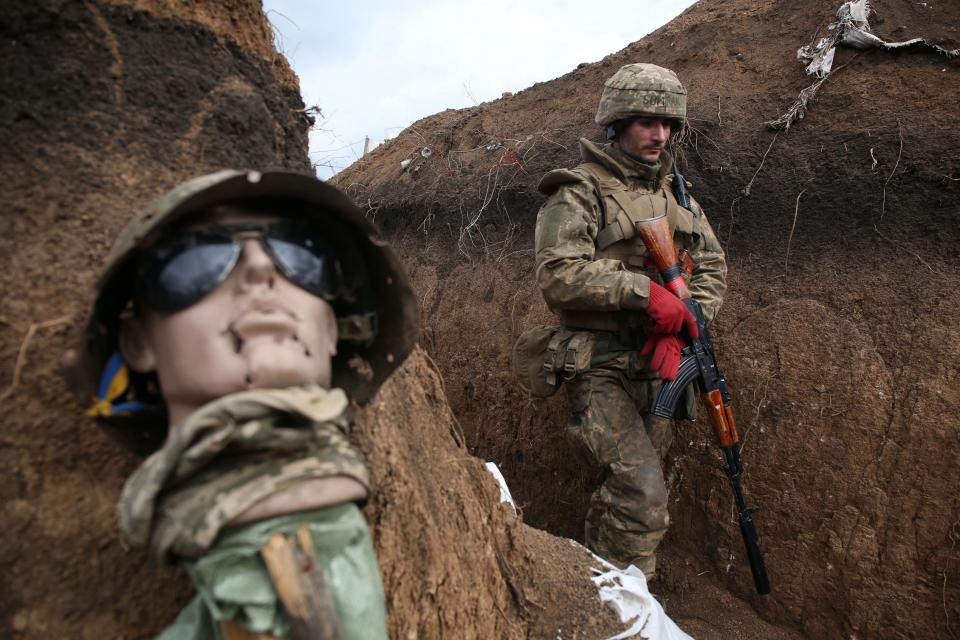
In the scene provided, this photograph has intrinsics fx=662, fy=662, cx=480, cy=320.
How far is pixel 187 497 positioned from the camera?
121 centimetres

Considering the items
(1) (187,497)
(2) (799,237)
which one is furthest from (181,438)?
(2) (799,237)

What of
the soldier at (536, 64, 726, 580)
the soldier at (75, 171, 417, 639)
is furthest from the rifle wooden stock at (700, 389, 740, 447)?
the soldier at (75, 171, 417, 639)

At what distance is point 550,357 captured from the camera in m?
3.72

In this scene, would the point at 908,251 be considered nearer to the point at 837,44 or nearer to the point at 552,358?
the point at 837,44

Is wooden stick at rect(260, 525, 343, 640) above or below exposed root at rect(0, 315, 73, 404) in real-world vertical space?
below

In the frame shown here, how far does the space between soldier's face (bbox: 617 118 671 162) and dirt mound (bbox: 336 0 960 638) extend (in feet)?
3.86

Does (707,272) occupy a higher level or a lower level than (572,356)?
higher

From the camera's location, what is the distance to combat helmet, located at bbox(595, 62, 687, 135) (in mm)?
A: 3621

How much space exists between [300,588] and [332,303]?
2.25ft

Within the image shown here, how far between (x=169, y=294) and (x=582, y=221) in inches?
100

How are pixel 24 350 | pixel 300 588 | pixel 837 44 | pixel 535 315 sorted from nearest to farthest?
pixel 300 588 → pixel 24 350 → pixel 837 44 → pixel 535 315

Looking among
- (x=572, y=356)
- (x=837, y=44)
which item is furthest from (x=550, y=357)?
(x=837, y=44)

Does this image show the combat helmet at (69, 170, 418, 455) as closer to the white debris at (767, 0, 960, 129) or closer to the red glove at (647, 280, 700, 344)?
the red glove at (647, 280, 700, 344)

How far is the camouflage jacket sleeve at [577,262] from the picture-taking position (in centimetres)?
339
